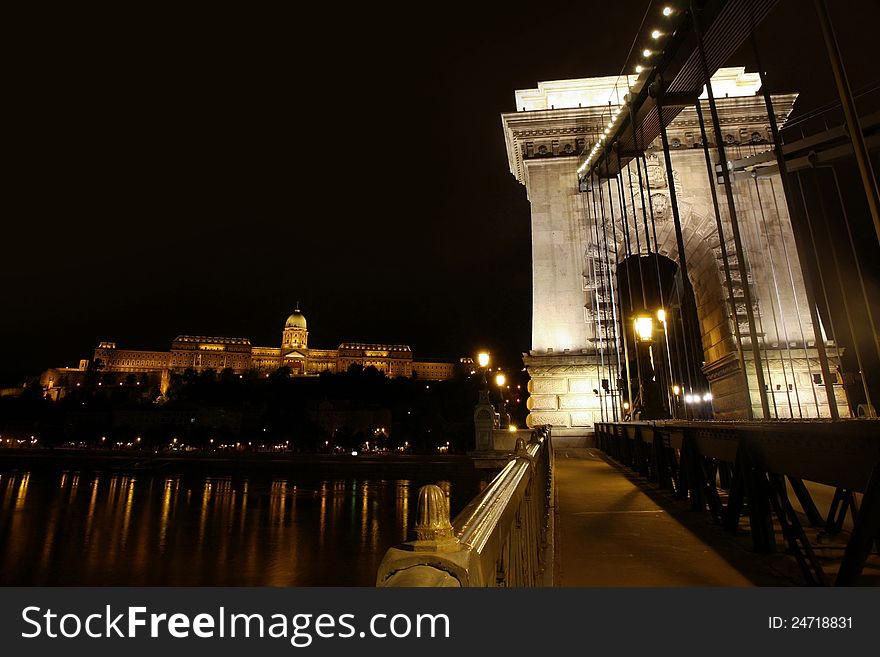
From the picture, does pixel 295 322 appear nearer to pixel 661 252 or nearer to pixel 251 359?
pixel 251 359

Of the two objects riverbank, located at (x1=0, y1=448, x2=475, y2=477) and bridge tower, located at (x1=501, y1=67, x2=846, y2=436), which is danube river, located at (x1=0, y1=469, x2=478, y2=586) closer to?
riverbank, located at (x1=0, y1=448, x2=475, y2=477)

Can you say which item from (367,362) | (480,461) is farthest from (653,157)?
(367,362)

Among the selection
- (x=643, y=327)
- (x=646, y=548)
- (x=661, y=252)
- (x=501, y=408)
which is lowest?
(x=646, y=548)

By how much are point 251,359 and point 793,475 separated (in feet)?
371

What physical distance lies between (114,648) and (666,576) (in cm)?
328

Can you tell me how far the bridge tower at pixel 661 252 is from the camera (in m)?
14.1

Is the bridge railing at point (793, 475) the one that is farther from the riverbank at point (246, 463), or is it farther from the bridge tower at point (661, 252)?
the riverbank at point (246, 463)

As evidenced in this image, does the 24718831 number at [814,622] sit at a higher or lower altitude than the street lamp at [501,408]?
lower

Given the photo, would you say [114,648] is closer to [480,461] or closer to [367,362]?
[480,461]

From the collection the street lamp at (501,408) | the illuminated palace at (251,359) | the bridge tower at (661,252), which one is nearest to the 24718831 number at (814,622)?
the bridge tower at (661,252)

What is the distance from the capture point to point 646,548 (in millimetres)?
4066

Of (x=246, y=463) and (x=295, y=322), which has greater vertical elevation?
(x=295, y=322)

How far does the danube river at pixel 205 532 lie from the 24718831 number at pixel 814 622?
11.2 m

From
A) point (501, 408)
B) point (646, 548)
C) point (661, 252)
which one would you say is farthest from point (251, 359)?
point (646, 548)
